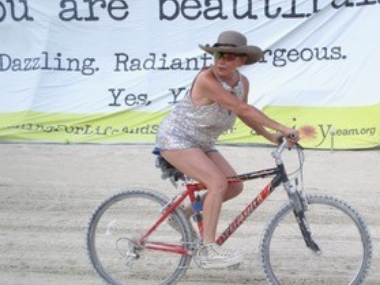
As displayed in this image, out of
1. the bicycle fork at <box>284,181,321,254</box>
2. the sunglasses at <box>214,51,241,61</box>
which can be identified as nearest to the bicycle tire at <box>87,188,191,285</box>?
the bicycle fork at <box>284,181,321,254</box>

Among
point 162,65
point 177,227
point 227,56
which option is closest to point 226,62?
point 227,56

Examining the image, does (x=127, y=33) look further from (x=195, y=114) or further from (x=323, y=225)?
(x=195, y=114)

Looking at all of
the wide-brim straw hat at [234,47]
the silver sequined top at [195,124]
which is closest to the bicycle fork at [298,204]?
the silver sequined top at [195,124]

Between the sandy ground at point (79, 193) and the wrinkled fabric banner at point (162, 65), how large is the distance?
1.45 feet

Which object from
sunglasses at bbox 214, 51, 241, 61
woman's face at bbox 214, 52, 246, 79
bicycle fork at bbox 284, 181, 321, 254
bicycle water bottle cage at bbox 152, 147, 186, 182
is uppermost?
sunglasses at bbox 214, 51, 241, 61

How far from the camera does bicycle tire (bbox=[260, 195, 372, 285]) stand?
5188mm

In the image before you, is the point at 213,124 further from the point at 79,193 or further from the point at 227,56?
the point at 79,193

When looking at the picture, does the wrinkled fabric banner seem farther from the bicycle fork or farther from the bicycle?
the bicycle fork

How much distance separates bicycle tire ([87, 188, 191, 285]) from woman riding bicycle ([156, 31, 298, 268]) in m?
0.20

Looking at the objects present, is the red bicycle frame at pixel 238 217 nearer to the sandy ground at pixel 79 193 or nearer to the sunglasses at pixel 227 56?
the sandy ground at pixel 79 193

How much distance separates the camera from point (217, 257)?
5.18 m

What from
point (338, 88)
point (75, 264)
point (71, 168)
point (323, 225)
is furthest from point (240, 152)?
point (75, 264)

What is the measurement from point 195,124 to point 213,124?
0.11 meters

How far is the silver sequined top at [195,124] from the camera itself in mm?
5192
